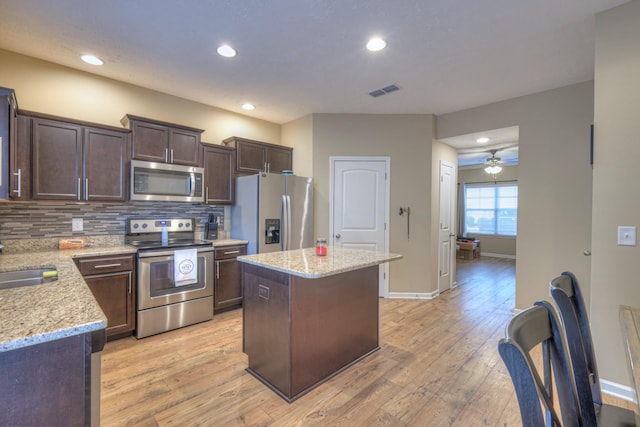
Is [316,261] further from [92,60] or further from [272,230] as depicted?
[92,60]

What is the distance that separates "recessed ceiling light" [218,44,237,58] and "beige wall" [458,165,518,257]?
800 cm

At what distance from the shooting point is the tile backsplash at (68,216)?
104 inches

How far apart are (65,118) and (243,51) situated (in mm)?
1754

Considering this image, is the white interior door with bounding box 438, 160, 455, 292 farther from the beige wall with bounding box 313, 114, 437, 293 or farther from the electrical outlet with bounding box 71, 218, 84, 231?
the electrical outlet with bounding box 71, 218, 84, 231

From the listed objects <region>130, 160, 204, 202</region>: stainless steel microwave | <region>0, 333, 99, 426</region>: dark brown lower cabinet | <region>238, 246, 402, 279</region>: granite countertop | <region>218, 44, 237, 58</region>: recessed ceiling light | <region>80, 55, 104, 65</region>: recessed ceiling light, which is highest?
<region>218, 44, 237, 58</region>: recessed ceiling light

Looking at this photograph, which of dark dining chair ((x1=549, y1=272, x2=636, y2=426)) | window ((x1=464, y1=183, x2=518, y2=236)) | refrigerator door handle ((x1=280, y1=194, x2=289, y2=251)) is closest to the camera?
dark dining chair ((x1=549, y1=272, x2=636, y2=426))

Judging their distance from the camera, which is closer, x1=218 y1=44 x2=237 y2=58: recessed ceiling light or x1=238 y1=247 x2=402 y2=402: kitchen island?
x1=238 y1=247 x2=402 y2=402: kitchen island

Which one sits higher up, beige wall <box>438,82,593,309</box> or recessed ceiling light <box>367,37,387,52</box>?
recessed ceiling light <box>367,37,387,52</box>

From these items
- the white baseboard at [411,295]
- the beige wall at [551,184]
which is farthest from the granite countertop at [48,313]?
the beige wall at [551,184]

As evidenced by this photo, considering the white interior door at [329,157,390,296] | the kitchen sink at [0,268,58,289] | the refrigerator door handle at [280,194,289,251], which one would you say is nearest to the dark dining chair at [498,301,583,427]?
the kitchen sink at [0,268,58,289]

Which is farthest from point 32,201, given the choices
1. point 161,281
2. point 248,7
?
point 248,7

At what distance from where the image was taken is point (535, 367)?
2.74ft

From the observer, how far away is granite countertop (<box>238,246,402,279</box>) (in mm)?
1835

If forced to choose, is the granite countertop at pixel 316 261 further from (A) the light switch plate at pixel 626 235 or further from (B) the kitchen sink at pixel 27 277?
(A) the light switch plate at pixel 626 235
